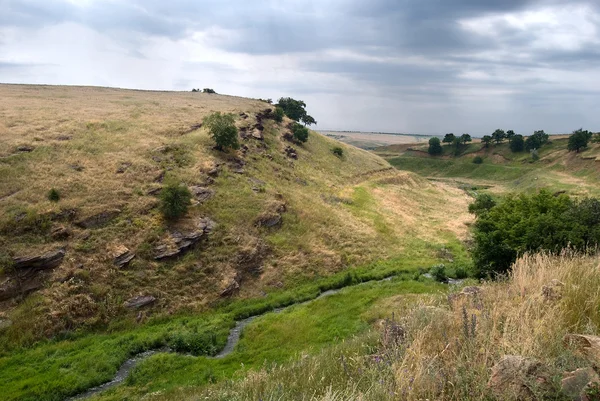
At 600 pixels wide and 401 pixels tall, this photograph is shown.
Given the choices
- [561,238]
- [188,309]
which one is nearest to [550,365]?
[561,238]

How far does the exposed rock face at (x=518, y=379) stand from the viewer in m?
5.05

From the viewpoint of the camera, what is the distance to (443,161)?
146250mm

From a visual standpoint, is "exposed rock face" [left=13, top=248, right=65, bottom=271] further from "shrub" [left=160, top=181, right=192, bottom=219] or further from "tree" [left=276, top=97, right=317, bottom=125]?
"tree" [left=276, top=97, right=317, bottom=125]

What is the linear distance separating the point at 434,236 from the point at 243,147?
3214cm

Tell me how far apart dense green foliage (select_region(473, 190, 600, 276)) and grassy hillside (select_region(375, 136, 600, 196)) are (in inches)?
1865

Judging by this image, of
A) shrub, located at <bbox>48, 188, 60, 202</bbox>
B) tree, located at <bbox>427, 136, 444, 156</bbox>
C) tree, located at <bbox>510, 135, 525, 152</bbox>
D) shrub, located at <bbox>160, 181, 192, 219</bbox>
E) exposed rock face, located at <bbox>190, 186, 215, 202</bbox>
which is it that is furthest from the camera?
tree, located at <bbox>427, 136, 444, 156</bbox>

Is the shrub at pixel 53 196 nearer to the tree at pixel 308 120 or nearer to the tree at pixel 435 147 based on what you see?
the tree at pixel 308 120

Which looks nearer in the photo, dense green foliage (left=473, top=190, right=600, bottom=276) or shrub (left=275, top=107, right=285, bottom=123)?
dense green foliage (left=473, top=190, right=600, bottom=276)

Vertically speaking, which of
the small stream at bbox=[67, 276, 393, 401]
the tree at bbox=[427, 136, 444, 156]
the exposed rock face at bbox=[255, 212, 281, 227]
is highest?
the tree at bbox=[427, 136, 444, 156]

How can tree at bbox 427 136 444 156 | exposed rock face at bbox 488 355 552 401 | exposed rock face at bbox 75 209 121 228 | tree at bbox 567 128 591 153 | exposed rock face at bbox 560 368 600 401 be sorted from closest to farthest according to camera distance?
1. exposed rock face at bbox 560 368 600 401
2. exposed rock face at bbox 488 355 552 401
3. exposed rock face at bbox 75 209 121 228
4. tree at bbox 567 128 591 153
5. tree at bbox 427 136 444 156

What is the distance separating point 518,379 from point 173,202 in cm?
3438

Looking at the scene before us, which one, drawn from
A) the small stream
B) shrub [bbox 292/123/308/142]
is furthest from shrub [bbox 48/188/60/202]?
shrub [bbox 292/123/308/142]

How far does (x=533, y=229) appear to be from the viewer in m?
25.0

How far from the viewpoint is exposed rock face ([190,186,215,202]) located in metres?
41.7
